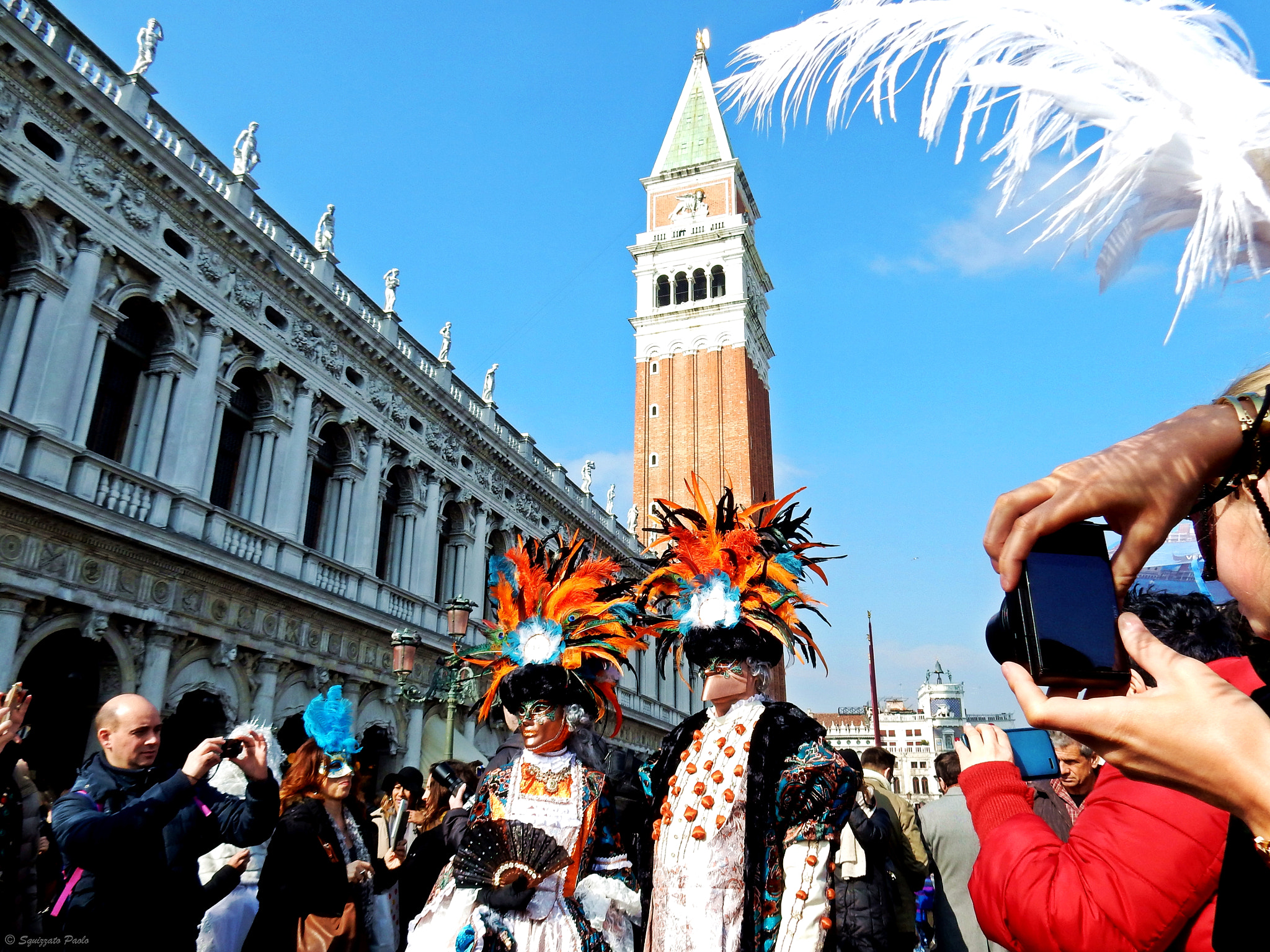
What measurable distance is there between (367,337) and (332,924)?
14.5 m

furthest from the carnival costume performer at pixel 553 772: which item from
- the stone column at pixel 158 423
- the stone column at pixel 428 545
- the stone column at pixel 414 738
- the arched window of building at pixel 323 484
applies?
the stone column at pixel 428 545

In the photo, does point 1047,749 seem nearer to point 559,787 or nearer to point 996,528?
point 996,528

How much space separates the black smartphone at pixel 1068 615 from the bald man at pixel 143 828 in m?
3.26

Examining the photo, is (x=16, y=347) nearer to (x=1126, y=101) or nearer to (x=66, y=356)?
(x=66, y=356)

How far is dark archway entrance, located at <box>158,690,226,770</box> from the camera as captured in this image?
40.9ft

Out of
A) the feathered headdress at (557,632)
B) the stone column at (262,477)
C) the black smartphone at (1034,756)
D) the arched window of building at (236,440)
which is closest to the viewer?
the black smartphone at (1034,756)

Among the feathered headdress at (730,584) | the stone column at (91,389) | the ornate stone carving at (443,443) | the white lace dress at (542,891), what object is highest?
the ornate stone carving at (443,443)

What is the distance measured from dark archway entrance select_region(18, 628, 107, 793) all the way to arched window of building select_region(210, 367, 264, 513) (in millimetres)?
3339

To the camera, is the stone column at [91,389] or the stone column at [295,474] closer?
the stone column at [91,389]

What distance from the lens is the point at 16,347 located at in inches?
419

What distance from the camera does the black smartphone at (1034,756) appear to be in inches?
63.1

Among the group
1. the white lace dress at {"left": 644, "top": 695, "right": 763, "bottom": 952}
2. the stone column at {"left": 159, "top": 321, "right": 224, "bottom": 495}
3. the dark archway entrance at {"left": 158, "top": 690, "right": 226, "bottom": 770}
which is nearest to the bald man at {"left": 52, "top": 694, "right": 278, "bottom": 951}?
the white lace dress at {"left": 644, "top": 695, "right": 763, "bottom": 952}

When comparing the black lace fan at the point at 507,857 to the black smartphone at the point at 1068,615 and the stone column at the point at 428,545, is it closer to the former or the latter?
the black smartphone at the point at 1068,615

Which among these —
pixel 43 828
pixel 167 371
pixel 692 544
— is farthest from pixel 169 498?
pixel 692 544
